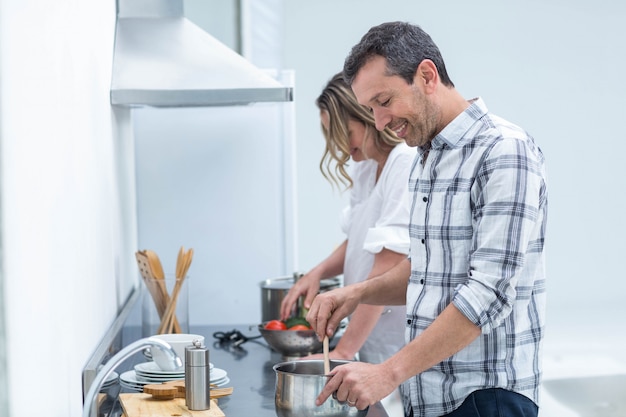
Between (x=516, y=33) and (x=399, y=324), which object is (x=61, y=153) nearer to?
(x=399, y=324)

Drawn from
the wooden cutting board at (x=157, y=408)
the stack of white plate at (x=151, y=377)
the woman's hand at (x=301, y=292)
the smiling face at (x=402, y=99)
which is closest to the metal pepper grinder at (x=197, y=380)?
the wooden cutting board at (x=157, y=408)

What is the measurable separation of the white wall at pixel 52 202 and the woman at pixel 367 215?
0.54m

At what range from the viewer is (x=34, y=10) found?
3.43ft

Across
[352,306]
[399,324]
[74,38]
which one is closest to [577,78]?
[399,324]

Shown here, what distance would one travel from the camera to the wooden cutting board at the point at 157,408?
138 cm

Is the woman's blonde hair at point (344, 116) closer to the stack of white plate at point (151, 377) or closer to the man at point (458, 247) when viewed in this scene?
the man at point (458, 247)

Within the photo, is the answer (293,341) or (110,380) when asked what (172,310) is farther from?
(110,380)

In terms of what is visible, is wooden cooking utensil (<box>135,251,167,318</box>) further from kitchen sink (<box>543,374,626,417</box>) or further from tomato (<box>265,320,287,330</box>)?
kitchen sink (<box>543,374,626,417</box>)

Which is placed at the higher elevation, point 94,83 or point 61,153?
point 94,83

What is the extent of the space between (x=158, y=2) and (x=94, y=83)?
2.33 feet

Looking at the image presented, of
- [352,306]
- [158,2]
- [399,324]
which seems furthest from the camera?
[158,2]

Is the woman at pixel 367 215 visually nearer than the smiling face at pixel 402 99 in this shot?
No

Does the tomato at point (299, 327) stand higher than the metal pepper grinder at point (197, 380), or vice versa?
the metal pepper grinder at point (197, 380)

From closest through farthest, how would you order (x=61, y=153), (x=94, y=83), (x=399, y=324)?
(x=61, y=153) → (x=94, y=83) → (x=399, y=324)
